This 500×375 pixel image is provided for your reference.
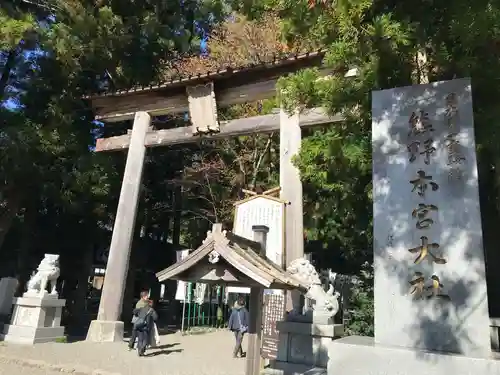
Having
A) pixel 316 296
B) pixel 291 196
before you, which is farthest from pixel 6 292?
pixel 316 296

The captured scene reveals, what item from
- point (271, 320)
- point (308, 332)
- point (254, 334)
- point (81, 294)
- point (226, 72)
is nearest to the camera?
point (254, 334)

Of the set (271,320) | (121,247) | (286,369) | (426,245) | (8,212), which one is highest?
(8,212)

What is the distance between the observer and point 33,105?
12.0 m

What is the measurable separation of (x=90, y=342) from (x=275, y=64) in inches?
304

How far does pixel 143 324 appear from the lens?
865 centimetres

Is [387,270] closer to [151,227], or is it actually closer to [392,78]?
[392,78]

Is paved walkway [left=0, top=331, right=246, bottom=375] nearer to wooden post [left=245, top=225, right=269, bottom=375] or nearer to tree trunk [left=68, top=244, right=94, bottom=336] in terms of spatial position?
wooden post [left=245, top=225, right=269, bottom=375]

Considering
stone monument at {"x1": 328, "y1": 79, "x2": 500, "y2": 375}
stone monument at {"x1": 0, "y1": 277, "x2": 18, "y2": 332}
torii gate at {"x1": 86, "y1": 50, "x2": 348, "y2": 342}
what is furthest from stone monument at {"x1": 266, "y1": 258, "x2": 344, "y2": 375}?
stone monument at {"x1": 0, "y1": 277, "x2": 18, "y2": 332}

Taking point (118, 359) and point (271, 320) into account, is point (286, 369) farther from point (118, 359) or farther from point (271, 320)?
point (118, 359)

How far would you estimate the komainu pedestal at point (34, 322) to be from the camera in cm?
985

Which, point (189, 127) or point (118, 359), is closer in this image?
point (118, 359)

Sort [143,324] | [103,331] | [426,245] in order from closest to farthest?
[426,245] < [143,324] < [103,331]

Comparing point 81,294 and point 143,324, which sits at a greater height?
point 81,294

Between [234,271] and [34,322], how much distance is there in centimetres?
788
